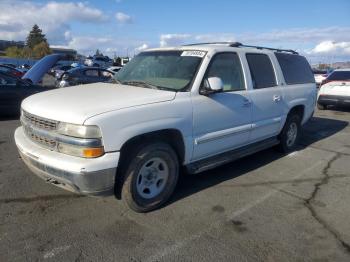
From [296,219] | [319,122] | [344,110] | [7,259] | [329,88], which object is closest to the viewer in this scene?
[7,259]

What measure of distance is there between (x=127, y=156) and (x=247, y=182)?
2123 mm

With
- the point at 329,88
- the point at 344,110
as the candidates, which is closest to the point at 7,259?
the point at 329,88

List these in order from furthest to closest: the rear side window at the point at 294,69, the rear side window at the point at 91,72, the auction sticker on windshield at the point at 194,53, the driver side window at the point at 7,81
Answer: the rear side window at the point at 91,72 → the driver side window at the point at 7,81 → the rear side window at the point at 294,69 → the auction sticker on windshield at the point at 194,53

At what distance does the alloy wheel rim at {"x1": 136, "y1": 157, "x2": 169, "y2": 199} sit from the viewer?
389cm

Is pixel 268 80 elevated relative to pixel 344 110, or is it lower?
elevated

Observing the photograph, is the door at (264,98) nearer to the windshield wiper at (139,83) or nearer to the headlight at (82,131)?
the windshield wiper at (139,83)

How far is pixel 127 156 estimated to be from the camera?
12.2ft

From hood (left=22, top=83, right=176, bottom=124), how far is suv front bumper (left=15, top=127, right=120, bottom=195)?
1.27 feet

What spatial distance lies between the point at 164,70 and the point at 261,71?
1.78m

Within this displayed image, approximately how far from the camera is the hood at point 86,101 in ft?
11.2

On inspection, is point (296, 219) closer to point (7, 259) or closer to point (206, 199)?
point (206, 199)

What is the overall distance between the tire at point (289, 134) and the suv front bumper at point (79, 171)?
12.9ft

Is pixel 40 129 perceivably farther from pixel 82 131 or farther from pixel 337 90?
pixel 337 90

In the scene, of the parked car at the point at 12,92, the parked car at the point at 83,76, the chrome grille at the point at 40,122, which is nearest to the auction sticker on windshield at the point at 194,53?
the chrome grille at the point at 40,122
